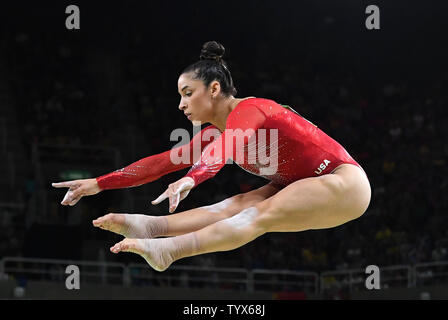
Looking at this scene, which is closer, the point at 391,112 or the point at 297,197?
the point at 297,197

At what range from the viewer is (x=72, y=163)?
35.6 ft

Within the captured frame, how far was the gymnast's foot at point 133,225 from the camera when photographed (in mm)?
3584

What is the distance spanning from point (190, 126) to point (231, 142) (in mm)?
7592

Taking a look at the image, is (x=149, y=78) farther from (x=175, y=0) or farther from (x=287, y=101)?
(x=287, y=101)

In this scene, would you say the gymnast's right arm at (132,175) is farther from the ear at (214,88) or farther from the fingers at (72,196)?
the ear at (214,88)

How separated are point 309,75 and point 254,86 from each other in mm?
1076

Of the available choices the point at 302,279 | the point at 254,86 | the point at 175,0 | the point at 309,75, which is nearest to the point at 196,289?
the point at 302,279

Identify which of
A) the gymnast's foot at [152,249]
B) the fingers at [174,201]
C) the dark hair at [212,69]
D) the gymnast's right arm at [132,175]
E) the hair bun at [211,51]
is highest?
the hair bun at [211,51]

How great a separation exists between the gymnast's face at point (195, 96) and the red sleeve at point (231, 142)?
264mm

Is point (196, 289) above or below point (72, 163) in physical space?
below

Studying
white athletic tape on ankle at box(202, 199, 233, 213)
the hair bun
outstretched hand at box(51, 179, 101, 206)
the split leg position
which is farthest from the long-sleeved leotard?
outstretched hand at box(51, 179, 101, 206)

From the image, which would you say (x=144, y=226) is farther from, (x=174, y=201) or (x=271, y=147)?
(x=271, y=147)

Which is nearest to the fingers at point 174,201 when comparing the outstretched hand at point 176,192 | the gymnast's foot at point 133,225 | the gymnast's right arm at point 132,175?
the outstretched hand at point 176,192

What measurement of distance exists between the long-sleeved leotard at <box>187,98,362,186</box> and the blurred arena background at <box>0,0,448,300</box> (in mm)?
4881
